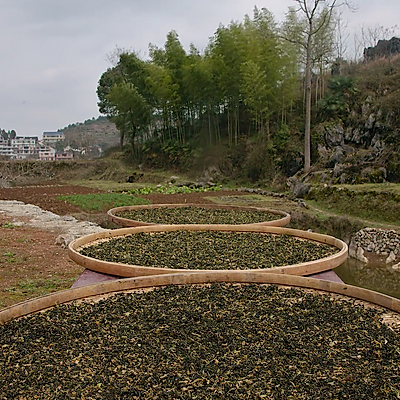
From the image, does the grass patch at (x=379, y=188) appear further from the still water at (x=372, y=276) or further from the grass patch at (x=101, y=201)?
the grass patch at (x=101, y=201)

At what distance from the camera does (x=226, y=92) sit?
17406mm

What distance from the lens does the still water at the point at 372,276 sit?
232 inches

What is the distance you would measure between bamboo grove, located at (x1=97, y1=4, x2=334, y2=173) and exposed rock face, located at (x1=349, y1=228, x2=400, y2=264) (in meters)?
8.73

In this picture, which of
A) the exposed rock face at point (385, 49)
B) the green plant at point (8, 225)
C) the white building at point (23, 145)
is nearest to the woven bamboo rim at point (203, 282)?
the green plant at point (8, 225)

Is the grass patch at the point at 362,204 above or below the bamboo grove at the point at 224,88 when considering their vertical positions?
below

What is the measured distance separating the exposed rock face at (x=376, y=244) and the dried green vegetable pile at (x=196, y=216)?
2.36 metres

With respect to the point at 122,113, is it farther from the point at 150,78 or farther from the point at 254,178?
the point at 254,178

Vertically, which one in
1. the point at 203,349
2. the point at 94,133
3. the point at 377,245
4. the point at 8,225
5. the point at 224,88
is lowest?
the point at 377,245

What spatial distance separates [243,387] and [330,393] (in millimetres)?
296

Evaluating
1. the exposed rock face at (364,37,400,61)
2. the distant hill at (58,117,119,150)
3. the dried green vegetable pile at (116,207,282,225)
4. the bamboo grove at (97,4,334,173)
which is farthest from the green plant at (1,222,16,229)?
the distant hill at (58,117,119,150)

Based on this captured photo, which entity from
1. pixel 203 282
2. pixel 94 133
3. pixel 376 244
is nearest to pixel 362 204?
pixel 376 244

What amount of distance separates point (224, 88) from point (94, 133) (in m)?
51.4

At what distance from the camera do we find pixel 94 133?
65.0m

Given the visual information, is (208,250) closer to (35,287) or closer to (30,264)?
(35,287)
